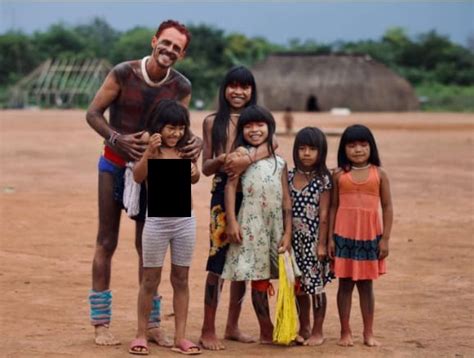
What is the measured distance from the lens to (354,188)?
606 centimetres

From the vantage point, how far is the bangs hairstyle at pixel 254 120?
5.98 meters

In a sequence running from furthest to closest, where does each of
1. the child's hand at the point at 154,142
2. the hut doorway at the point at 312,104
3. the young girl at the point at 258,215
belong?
1. the hut doorway at the point at 312,104
2. the young girl at the point at 258,215
3. the child's hand at the point at 154,142

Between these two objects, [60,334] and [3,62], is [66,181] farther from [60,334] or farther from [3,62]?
[3,62]

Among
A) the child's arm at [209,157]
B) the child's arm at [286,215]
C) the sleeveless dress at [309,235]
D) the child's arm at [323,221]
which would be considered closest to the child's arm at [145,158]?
the child's arm at [209,157]

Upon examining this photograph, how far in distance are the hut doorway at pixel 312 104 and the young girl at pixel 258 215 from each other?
4776cm

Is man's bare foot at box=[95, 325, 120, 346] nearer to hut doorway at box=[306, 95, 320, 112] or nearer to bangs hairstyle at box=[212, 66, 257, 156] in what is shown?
bangs hairstyle at box=[212, 66, 257, 156]

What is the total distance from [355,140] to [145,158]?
121 centimetres

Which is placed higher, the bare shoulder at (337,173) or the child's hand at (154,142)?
the child's hand at (154,142)

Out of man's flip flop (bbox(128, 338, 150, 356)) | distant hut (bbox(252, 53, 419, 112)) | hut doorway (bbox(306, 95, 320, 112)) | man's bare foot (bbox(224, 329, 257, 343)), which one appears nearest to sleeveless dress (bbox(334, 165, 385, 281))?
man's bare foot (bbox(224, 329, 257, 343))

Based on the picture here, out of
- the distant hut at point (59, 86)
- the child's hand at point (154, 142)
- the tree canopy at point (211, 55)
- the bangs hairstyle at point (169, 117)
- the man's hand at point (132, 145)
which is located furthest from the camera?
the tree canopy at point (211, 55)

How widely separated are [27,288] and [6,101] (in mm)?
49649

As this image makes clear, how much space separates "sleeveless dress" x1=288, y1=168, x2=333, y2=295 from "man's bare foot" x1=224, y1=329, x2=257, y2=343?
1.44 ft

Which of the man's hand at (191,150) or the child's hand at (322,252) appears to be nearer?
the man's hand at (191,150)

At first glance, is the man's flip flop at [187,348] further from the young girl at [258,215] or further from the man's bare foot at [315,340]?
the man's bare foot at [315,340]
